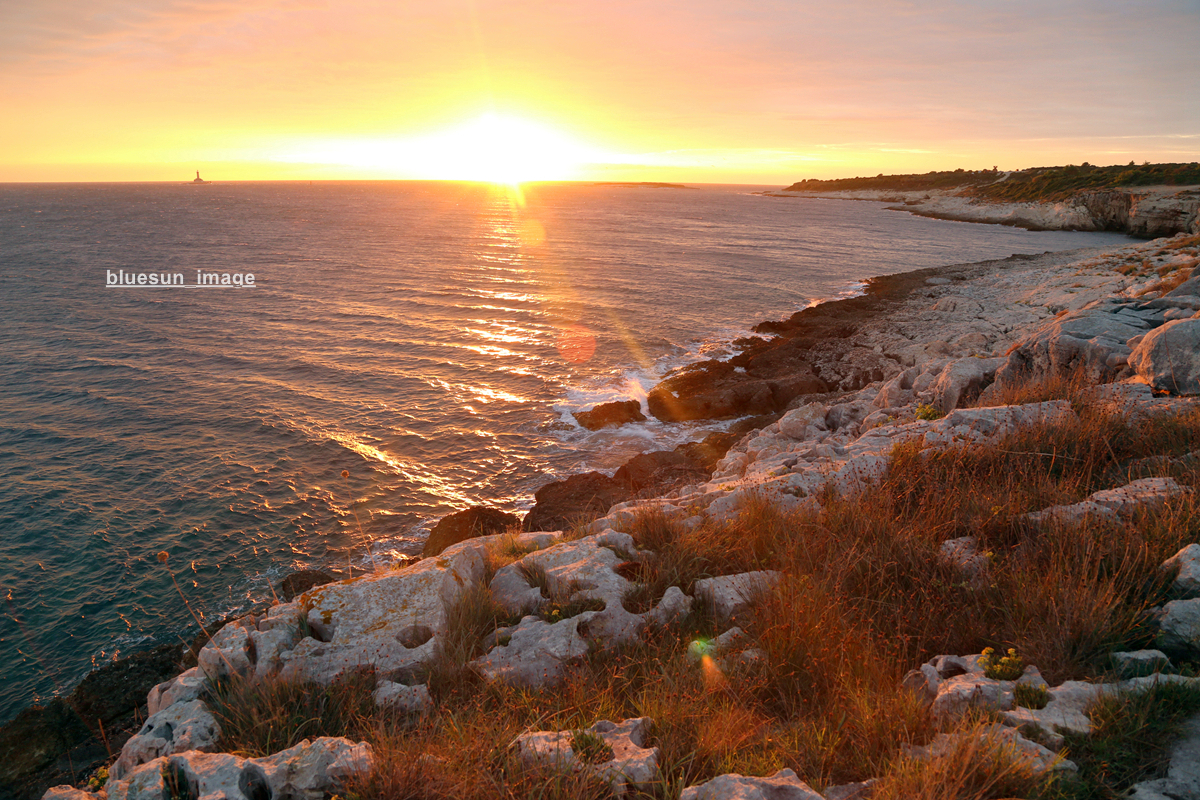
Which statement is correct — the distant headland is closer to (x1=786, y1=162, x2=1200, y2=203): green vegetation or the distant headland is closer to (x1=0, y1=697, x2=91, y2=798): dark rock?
(x1=786, y1=162, x2=1200, y2=203): green vegetation

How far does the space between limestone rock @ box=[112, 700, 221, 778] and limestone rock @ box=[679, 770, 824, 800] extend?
3.62 metres

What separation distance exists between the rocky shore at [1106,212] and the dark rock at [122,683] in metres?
75.3

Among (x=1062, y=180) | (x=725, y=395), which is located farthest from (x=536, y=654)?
(x=1062, y=180)

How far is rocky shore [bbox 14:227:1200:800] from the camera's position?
367 cm

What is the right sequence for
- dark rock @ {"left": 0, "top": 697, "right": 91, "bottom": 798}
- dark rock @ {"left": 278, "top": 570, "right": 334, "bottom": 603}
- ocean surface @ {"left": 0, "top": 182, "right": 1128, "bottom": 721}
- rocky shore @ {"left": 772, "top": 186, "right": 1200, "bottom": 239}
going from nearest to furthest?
dark rock @ {"left": 0, "top": 697, "right": 91, "bottom": 798}
dark rock @ {"left": 278, "top": 570, "right": 334, "bottom": 603}
ocean surface @ {"left": 0, "top": 182, "right": 1128, "bottom": 721}
rocky shore @ {"left": 772, "top": 186, "right": 1200, "bottom": 239}

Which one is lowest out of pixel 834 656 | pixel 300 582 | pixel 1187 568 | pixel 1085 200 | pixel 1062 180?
pixel 300 582

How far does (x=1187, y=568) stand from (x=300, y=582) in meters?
14.2

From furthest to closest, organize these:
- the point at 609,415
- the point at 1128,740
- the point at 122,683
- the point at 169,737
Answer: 1. the point at 609,415
2. the point at 122,683
3. the point at 169,737
4. the point at 1128,740

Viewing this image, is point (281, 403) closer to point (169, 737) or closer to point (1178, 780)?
point (169, 737)

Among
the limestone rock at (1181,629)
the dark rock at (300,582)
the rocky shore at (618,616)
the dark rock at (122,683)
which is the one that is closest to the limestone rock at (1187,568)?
the rocky shore at (618,616)

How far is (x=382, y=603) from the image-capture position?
5.98 metres

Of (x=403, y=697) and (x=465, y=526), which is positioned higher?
(x=403, y=697)

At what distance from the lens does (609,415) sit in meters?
21.9

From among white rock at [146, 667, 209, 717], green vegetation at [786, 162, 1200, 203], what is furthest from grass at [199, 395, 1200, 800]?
green vegetation at [786, 162, 1200, 203]
